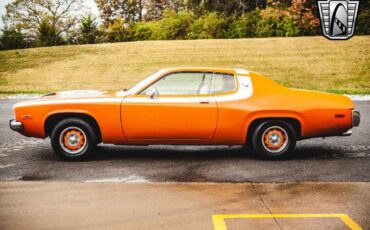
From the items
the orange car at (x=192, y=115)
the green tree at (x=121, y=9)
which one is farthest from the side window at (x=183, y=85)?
the green tree at (x=121, y=9)

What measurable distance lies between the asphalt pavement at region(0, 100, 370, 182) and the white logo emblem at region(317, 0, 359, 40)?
59.4 ft

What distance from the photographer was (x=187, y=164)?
23.5ft

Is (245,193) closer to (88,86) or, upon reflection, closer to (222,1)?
(88,86)

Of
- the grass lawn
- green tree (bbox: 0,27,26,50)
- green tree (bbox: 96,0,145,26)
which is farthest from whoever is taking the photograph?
green tree (bbox: 96,0,145,26)

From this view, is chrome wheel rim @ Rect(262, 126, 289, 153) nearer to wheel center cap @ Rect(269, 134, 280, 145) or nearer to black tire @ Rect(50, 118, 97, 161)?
wheel center cap @ Rect(269, 134, 280, 145)

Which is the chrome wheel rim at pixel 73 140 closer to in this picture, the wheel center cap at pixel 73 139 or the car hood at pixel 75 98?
the wheel center cap at pixel 73 139

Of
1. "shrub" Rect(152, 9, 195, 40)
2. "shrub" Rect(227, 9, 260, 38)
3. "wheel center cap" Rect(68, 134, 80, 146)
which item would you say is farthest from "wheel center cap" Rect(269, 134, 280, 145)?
"shrub" Rect(152, 9, 195, 40)

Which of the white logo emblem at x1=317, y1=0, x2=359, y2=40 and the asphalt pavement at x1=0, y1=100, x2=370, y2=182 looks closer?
the asphalt pavement at x1=0, y1=100, x2=370, y2=182

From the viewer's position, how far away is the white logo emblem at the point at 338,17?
25.7 m

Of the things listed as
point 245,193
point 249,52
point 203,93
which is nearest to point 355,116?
point 203,93

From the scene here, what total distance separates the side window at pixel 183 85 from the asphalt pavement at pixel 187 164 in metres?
0.99

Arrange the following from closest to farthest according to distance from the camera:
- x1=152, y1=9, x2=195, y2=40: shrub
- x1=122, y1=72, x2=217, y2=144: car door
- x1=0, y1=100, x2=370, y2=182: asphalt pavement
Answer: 1. x1=0, y1=100, x2=370, y2=182: asphalt pavement
2. x1=122, y1=72, x2=217, y2=144: car door
3. x1=152, y1=9, x2=195, y2=40: shrub

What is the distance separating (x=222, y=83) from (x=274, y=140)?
3.62 feet

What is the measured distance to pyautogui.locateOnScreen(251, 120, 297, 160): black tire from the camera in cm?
729
